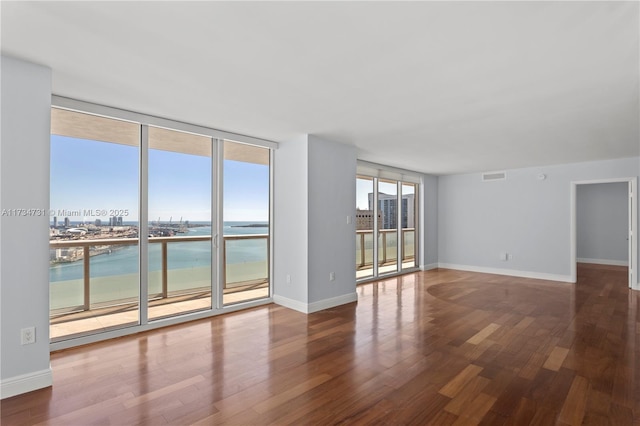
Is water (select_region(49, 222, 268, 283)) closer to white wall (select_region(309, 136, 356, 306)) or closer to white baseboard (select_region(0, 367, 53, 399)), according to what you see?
white wall (select_region(309, 136, 356, 306))

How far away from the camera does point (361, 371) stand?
9.16 ft

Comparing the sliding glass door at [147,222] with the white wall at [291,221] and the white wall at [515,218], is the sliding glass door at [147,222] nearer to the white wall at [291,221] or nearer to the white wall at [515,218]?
the white wall at [291,221]

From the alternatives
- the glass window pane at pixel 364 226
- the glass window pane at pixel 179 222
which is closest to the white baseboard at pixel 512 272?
the glass window pane at pixel 364 226

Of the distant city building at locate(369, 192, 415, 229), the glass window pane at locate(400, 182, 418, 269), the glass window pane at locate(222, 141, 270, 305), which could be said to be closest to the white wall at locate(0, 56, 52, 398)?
the glass window pane at locate(222, 141, 270, 305)

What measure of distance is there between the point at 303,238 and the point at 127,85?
107 inches

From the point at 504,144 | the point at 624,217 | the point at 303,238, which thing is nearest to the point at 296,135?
the point at 303,238

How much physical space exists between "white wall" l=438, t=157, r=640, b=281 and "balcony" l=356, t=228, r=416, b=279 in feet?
3.85

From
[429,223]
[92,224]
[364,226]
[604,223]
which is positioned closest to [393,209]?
[364,226]

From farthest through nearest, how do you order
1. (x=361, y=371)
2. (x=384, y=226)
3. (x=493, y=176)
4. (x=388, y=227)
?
1. (x=493, y=176)
2. (x=388, y=227)
3. (x=384, y=226)
4. (x=361, y=371)

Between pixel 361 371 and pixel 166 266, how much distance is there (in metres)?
2.73

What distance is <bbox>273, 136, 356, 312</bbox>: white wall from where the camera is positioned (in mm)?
4637

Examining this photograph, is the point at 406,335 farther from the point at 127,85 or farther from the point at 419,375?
the point at 127,85

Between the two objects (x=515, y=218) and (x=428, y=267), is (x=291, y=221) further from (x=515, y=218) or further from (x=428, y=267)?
(x=515, y=218)

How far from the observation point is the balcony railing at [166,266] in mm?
3451
